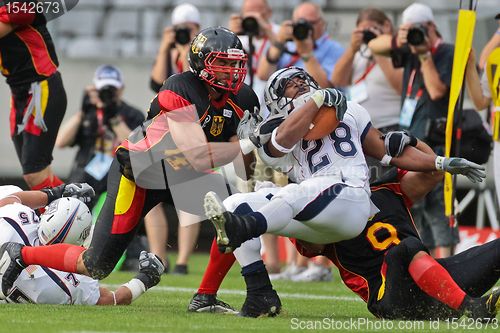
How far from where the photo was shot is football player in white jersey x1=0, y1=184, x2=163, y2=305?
6.33 metres

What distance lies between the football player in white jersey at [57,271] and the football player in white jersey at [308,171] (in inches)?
40.8

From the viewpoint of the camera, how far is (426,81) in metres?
8.71

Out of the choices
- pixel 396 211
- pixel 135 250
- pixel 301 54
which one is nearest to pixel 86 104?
pixel 135 250

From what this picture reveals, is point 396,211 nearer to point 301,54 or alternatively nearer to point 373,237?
point 373,237

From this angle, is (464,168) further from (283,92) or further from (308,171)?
(283,92)

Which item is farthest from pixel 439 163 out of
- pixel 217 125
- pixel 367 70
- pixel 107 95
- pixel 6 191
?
pixel 107 95

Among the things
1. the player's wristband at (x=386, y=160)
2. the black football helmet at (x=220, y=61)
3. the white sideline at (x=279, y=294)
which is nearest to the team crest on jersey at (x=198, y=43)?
the black football helmet at (x=220, y=61)

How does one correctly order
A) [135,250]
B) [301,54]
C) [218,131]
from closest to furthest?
[218,131] < [301,54] < [135,250]

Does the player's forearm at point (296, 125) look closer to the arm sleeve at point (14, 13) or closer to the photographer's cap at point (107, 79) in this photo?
the arm sleeve at point (14, 13)

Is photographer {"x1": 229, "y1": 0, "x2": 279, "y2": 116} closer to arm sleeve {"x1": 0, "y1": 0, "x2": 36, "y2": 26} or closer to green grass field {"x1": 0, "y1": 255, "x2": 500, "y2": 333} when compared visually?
arm sleeve {"x1": 0, "y1": 0, "x2": 36, "y2": 26}

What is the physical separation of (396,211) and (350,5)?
774cm

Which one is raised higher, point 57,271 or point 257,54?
point 257,54

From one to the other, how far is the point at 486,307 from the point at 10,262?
8.77 feet

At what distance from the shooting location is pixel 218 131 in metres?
6.20
